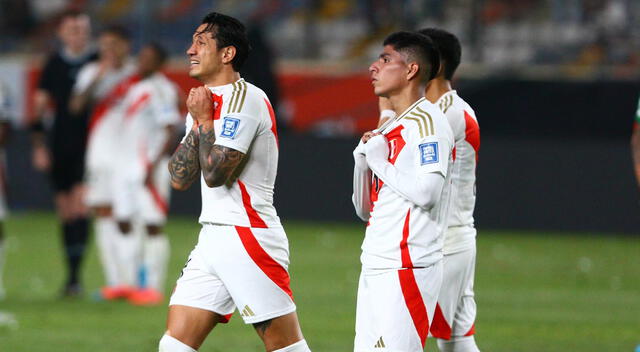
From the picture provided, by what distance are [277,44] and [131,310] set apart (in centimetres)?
1054

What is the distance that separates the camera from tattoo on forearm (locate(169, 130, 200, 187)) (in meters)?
6.23

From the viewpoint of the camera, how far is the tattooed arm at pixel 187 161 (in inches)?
245

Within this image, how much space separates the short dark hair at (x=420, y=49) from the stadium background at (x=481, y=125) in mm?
6140

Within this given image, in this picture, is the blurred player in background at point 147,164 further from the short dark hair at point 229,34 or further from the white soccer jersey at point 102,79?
the short dark hair at point 229,34

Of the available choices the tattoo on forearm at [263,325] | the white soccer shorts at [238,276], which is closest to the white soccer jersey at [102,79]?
the white soccer shorts at [238,276]

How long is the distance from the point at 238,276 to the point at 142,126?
5.97 m

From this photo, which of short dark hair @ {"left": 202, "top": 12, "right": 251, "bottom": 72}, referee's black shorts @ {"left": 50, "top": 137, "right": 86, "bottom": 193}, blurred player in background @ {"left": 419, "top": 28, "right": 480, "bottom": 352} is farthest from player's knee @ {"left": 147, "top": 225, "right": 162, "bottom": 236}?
short dark hair @ {"left": 202, "top": 12, "right": 251, "bottom": 72}

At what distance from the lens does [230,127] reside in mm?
6074

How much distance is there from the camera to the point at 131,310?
11078mm

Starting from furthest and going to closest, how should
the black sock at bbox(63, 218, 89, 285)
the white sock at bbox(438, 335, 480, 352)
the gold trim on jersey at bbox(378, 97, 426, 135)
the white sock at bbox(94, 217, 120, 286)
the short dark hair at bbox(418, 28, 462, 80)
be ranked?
1. the black sock at bbox(63, 218, 89, 285)
2. the white sock at bbox(94, 217, 120, 286)
3. the short dark hair at bbox(418, 28, 462, 80)
4. the white sock at bbox(438, 335, 480, 352)
5. the gold trim on jersey at bbox(378, 97, 426, 135)

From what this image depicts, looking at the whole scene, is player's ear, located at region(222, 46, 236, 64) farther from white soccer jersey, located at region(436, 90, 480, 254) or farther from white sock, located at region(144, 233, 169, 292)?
white sock, located at region(144, 233, 169, 292)

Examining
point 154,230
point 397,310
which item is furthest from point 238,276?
point 154,230

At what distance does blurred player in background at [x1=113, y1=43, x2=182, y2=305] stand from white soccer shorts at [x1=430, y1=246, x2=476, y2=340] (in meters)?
5.24

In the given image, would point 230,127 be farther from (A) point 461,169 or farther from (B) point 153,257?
(B) point 153,257
